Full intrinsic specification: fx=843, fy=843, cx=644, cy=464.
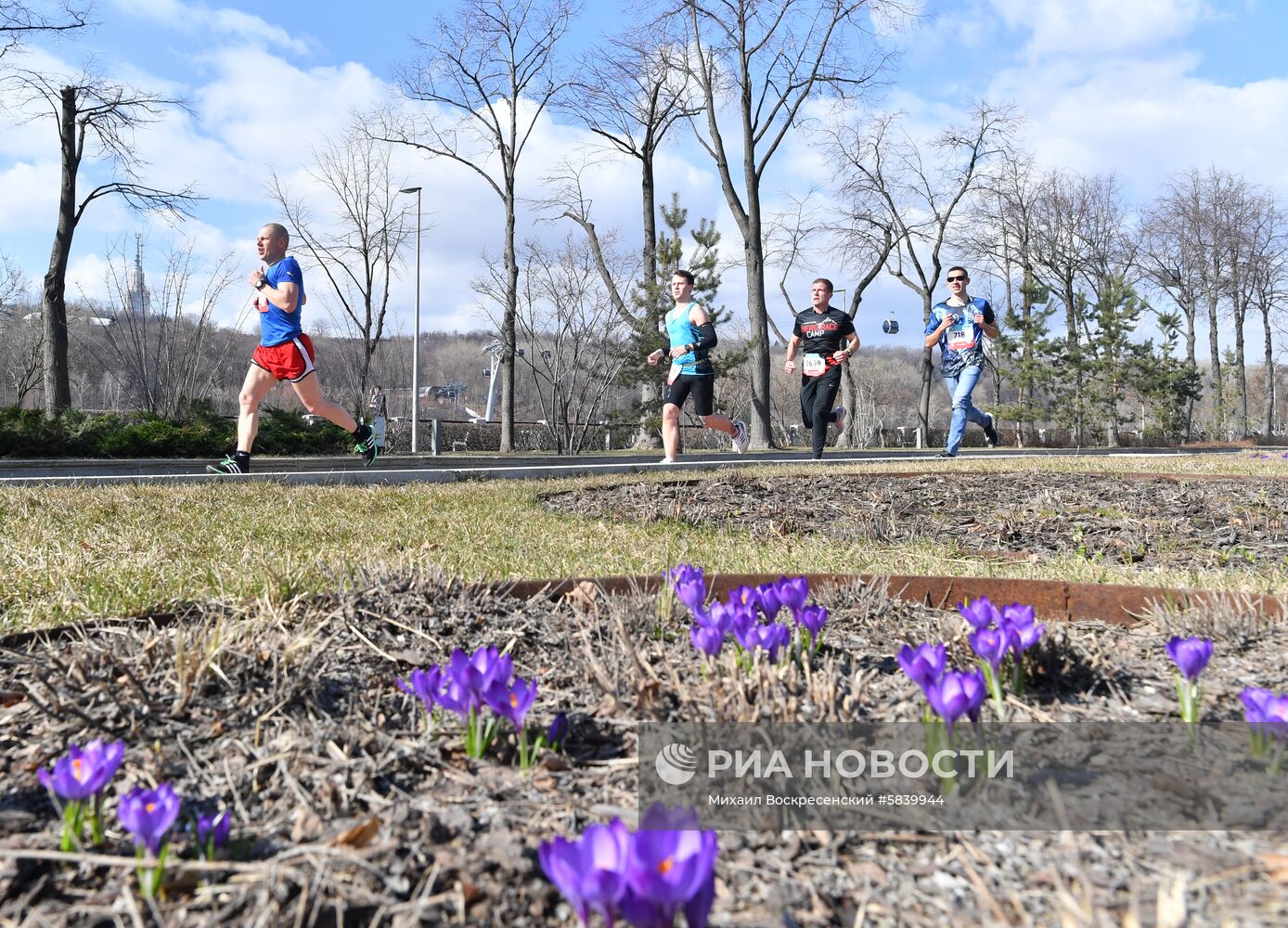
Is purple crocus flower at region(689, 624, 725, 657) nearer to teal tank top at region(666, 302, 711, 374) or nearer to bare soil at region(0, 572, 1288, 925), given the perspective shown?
bare soil at region(0, 572, 1288, 925)

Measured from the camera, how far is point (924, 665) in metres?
1.52

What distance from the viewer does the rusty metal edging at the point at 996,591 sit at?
8.39 ft

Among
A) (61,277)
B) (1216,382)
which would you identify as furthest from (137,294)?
(1216,382)

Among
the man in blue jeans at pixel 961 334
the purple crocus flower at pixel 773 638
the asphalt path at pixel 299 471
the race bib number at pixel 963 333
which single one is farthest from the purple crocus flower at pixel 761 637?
the race bib number at pixel 963 333

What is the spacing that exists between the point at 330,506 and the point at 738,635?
4.92m

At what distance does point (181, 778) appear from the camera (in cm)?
148

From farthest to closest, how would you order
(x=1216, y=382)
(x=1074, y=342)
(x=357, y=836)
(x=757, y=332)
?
(x=1216, y=382), (x=1074, y=342), (x=757, y=332), (x=357, y=836)

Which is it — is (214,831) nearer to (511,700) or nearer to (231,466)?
(511,700)

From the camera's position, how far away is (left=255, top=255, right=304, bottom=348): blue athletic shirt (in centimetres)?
715

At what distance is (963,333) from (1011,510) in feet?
20.7

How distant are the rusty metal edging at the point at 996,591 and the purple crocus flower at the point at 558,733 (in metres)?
0.92

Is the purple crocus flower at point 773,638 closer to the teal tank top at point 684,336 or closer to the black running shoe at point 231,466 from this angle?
the black running shoe at point 231,466

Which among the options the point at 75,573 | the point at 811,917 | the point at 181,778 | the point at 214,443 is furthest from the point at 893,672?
the point at 214,443

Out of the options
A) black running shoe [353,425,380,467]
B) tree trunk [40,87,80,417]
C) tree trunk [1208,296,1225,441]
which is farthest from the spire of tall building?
tree trunk [1208,296,1225,441]
